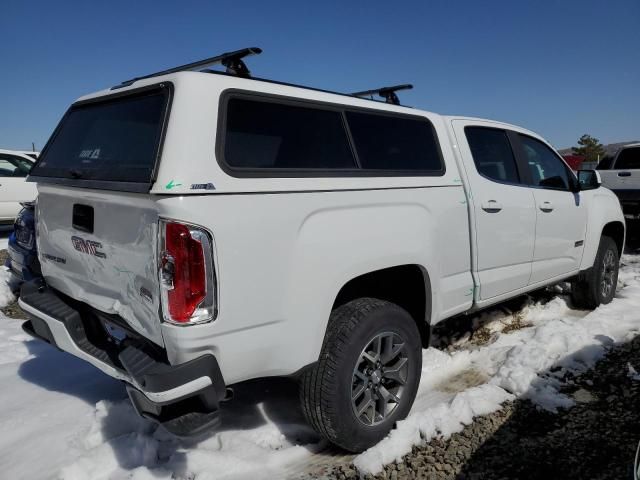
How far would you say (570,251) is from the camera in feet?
15.0

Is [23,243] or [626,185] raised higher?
[626,185]

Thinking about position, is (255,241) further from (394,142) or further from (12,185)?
(12,185)

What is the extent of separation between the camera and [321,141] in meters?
2.62

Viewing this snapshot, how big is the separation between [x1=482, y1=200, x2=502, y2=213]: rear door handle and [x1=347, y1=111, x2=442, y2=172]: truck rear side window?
470 mm

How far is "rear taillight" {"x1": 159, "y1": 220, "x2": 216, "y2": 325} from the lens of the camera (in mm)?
1976

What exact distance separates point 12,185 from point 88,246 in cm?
903

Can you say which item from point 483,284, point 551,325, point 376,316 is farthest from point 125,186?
point 551,325

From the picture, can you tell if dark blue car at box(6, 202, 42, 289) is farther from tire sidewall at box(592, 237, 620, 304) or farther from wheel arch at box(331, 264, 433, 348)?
tire sidewall at box(592, 237, 620, 304)

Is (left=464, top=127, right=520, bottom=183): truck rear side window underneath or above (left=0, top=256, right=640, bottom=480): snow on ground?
above

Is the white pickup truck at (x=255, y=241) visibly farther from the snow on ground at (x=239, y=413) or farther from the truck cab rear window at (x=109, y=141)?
the snow on ground at (x=239, y=413)

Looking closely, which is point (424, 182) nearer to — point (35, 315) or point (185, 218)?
point (185, 218)

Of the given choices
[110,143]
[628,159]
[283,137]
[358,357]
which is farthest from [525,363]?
Result: [628,159]

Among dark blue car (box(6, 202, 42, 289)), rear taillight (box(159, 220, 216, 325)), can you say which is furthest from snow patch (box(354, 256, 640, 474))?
dark blue car (box(6, 202, 42, 289))

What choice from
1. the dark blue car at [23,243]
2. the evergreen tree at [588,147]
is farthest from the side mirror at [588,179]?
the evergreen tree at [588,147]
